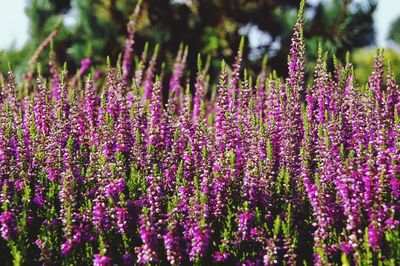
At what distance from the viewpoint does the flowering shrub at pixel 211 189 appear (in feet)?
13.0

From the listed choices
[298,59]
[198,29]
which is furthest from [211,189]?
[198,29]

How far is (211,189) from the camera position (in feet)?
13.9

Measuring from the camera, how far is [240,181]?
4465 millimetres

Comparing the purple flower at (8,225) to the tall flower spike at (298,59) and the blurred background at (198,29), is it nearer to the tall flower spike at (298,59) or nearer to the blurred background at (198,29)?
the tall flower spike at (298,59)

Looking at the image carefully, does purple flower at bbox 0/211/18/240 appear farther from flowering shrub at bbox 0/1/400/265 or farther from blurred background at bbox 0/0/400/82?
blurred background at bbox 0/0/400/82

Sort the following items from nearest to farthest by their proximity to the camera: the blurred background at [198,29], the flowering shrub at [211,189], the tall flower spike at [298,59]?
the flowering shrub at [211,189]
the tall flower spike at [298,59]
the blurred background at [198,29]

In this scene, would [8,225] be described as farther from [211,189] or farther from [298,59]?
[298,59]

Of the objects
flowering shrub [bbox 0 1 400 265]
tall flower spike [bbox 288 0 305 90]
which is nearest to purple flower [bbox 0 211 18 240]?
flowering shrub [bbox 0 1 400 265]

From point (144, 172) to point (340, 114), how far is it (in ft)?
5.54

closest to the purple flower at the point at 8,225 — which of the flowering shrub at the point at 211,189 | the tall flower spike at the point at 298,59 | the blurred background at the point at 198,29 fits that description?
the flowering shrub at the point at 211,189

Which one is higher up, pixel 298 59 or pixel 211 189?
pixel 298 59

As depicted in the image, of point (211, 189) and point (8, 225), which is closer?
point (8, 225)

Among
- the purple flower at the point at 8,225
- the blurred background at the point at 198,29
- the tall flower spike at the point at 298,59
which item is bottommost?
the purple flower at the point at 8,225

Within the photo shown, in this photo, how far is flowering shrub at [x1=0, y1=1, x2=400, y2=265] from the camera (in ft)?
13.0
